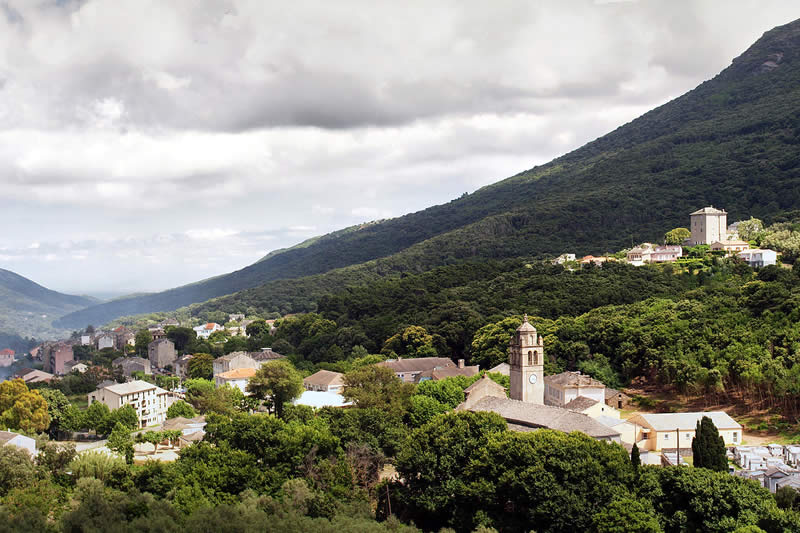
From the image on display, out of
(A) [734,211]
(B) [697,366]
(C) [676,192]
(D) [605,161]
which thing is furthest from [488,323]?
(D) [605,161]

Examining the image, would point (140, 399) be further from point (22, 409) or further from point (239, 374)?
point (239, 374)

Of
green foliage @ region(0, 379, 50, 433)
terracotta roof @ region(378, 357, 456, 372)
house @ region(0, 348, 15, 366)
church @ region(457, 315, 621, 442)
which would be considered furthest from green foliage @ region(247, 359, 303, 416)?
house @ region(0, 348, 15, 366)

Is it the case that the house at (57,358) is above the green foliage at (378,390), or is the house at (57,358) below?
below

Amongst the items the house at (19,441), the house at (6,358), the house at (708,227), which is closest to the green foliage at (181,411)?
the house at (19,441)

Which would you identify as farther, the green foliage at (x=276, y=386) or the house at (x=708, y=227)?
the house at (x=708, y=227)

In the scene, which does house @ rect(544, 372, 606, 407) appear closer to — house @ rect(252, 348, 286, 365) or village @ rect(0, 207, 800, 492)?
village @ rect(0, 207, 800, 492)

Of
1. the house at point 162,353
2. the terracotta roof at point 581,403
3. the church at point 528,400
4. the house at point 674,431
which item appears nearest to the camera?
the church at point 528,400

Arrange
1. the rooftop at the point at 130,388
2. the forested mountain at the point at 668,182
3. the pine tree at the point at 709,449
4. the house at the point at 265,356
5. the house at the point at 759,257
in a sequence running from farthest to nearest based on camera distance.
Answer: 1. the forested mountain at the point at 668,182
2. the house at the point at 265,356
3. the house at the point at 759,257
4. the rooftop at the point at 130,388
5. the pine tree at the point at 709,449

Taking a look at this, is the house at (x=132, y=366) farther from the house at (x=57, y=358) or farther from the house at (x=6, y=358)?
the house at (x=6, y=358)
